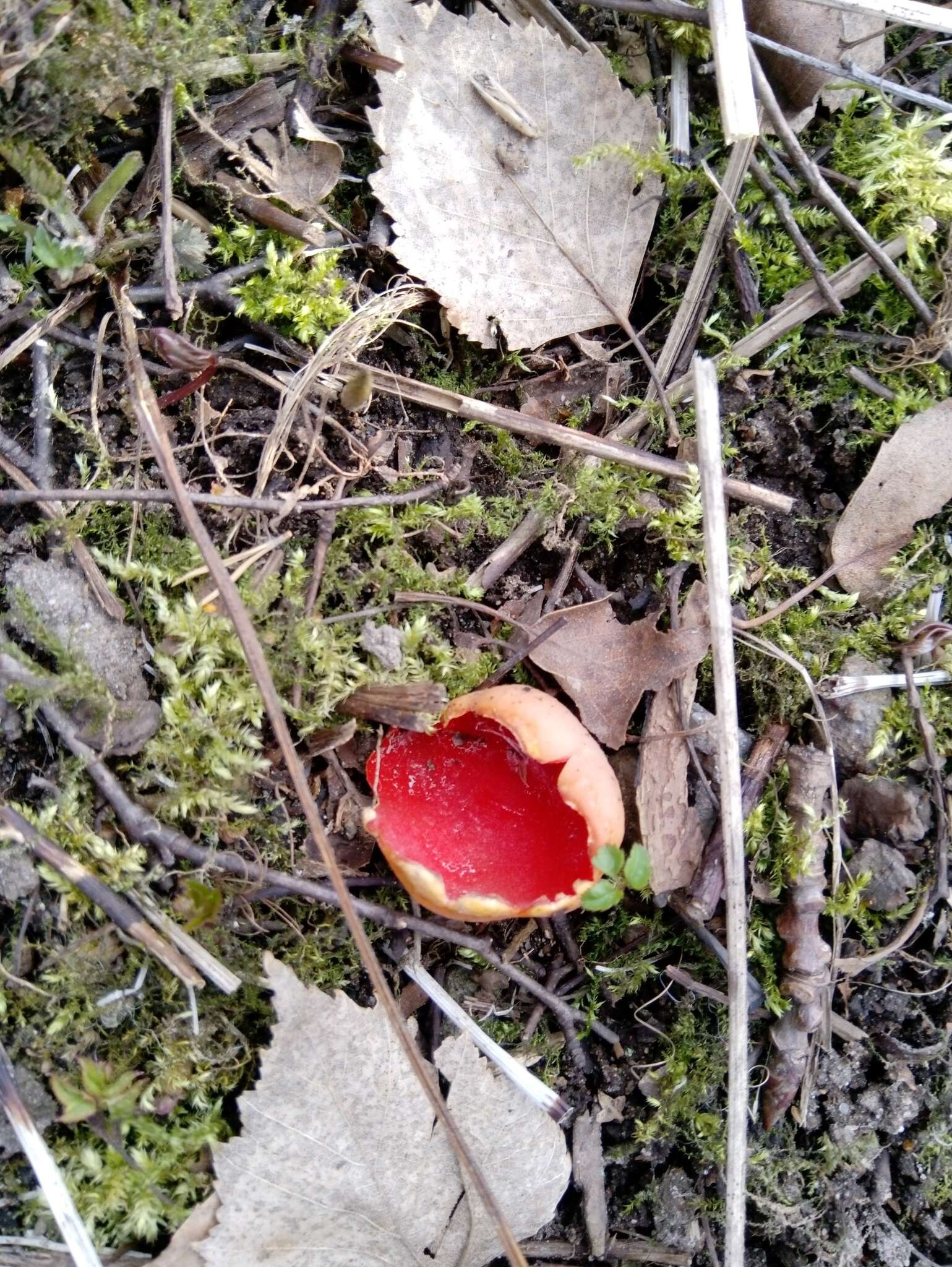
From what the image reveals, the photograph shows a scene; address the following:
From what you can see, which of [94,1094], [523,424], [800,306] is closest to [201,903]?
[94,1094]

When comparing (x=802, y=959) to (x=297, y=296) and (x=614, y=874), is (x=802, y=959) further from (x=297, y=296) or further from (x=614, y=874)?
(x=297, y=296)

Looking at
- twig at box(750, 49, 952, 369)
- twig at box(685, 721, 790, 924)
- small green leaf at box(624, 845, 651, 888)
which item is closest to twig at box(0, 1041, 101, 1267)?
small green leaf at box(624, 845, 651, 888)

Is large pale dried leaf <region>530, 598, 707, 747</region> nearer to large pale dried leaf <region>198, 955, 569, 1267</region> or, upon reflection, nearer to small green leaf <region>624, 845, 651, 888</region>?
small green leaf <region>624, 845, 651, 888</region>

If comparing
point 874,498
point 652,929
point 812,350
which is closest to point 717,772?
point 652,929

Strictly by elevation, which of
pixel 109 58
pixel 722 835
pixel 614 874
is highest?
pixel 109 58

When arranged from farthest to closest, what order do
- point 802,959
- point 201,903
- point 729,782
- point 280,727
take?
point 802,959
point 729,782
point 201,903
point 280,727

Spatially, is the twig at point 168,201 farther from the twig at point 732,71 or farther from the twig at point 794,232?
the twig at point 794,232

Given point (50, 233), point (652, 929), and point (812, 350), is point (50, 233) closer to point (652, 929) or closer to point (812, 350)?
point (812, 350)
